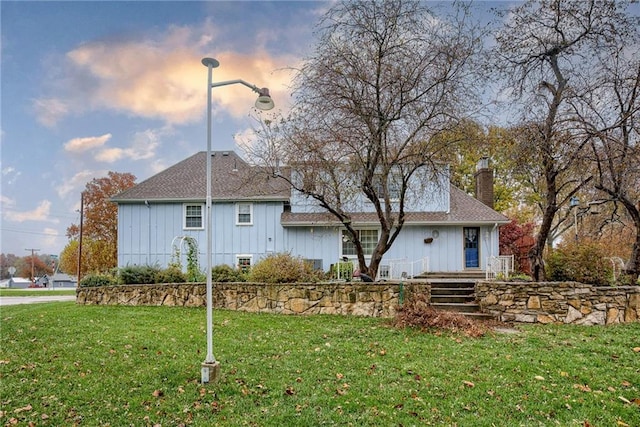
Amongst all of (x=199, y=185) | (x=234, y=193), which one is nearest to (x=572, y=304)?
(x=234, y=193)

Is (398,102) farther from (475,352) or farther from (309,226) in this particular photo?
(309,226)

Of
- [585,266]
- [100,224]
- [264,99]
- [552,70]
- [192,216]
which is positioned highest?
[552,70]

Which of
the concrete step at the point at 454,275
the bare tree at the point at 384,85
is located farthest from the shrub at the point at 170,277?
the concrete step at the point at 454,275

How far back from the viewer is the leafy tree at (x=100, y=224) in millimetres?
31141

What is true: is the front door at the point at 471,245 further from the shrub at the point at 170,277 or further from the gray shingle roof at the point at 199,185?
the shrub at the point at 170,277

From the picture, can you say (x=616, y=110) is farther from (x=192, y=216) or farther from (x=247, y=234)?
(x=192, y=216)

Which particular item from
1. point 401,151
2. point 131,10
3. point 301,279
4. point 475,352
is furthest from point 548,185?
point 131,10

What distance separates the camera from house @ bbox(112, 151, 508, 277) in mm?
16562

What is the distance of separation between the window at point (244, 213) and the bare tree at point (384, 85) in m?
7.35

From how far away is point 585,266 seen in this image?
9.73 metres

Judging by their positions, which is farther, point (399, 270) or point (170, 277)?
point (399, 270)

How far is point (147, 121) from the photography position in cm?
1537

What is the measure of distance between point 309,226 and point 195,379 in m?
12.0

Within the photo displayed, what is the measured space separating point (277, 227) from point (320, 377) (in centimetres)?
1226
